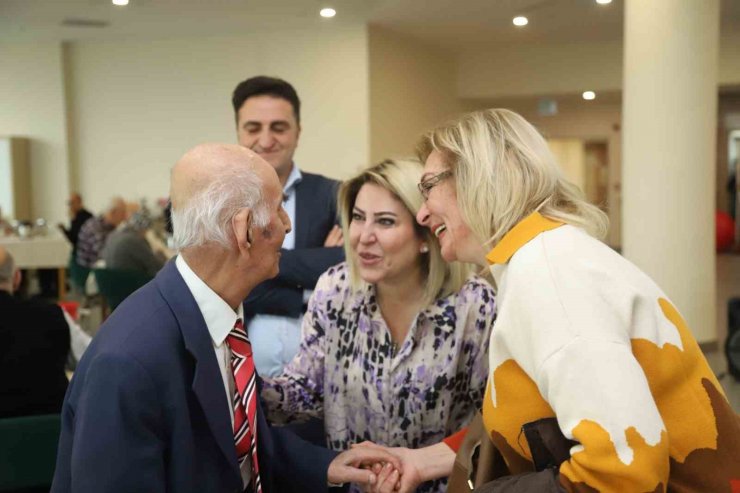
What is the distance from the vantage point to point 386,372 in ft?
6.72

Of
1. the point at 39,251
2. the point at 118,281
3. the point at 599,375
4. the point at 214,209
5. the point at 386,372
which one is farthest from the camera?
the point at 39,251

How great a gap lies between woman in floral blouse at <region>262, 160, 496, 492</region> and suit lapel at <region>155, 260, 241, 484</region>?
0.62 m

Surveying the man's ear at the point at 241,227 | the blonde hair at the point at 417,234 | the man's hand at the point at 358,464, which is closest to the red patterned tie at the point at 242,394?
the man's ear at the point at 241,227

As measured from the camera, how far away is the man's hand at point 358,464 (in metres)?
1.80

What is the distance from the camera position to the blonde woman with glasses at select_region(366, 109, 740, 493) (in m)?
1.11

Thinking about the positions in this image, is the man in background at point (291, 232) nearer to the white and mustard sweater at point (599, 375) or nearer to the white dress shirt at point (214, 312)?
the white dress shirt at point (214, 312)

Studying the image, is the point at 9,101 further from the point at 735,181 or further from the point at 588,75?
the point at 735,181

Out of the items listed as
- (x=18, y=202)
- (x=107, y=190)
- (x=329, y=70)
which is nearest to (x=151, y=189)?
(x=107, y=190)

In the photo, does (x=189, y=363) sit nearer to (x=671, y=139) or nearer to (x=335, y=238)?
(x=335, y=238)

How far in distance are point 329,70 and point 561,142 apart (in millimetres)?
8675

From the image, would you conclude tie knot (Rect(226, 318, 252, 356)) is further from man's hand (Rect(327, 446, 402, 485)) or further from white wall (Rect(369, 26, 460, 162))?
white wall (Rect(369, 26, 460, 162))

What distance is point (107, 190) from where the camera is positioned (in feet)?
37.1

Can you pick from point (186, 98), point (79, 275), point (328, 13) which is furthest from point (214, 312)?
point (186, 98)

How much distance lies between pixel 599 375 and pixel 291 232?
174 cm
